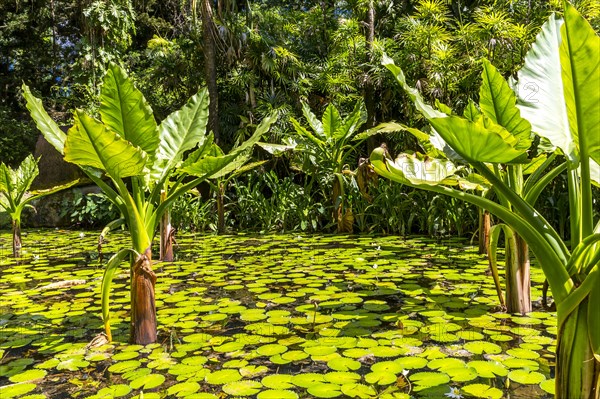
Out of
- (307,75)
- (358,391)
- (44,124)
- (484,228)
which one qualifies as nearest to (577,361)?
(358,391)

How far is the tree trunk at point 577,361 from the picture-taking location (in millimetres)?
1144

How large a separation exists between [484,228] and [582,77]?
3.03 meters

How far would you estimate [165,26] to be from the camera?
1391 centimetres

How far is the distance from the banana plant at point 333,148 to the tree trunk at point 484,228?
7.30 ft

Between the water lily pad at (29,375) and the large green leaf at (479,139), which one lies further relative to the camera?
the water lily pad at (29,375)

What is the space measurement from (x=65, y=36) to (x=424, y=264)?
50.8 feet

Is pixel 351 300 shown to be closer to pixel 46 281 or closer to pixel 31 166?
pixel 46 281

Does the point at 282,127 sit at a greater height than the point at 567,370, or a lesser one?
greater

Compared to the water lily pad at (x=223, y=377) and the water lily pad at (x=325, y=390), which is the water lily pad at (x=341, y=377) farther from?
the water lily pad at (x=223, y=377)

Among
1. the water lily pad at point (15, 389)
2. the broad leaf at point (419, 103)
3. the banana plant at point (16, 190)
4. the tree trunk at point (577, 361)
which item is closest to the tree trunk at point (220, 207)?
the banana plant at point (16, 190)

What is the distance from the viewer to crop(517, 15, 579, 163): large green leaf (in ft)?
4.19

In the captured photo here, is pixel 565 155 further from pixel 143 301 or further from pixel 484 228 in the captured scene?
pixel 484 228

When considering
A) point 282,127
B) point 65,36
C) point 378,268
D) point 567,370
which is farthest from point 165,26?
Result: point 567,370

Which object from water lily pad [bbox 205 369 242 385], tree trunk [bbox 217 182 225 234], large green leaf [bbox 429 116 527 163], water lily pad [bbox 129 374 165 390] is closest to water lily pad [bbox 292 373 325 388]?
water lily pad [bbox 205 369 242 385]
